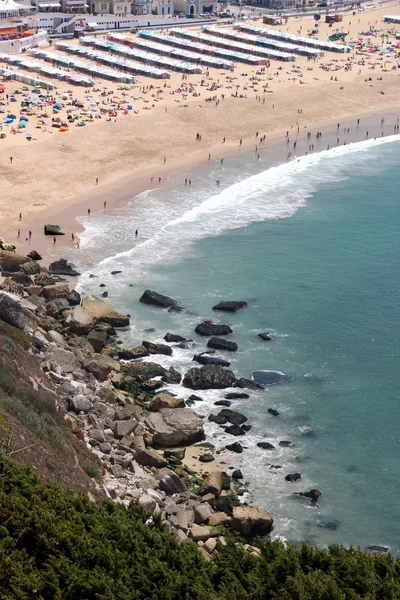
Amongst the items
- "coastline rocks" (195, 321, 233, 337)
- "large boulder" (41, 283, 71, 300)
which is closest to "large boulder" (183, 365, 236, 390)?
"coastline rocks" (195, 321, 233, 337)

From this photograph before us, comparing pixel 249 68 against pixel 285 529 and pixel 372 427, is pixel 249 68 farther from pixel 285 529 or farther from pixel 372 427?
pixel 285 529

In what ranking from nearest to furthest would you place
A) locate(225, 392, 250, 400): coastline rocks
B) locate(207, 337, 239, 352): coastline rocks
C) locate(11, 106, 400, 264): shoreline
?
1. locate(225, 392, 250, 400): coastline rocks
2. locate(207, 337, 239, 352): coastline rocks
3. locate(11, 106, 400, 264): shoreline

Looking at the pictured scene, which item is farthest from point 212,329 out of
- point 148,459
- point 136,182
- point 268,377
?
point 136,182

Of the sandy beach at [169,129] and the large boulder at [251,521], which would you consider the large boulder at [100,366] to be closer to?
the large boulder at [251,521]

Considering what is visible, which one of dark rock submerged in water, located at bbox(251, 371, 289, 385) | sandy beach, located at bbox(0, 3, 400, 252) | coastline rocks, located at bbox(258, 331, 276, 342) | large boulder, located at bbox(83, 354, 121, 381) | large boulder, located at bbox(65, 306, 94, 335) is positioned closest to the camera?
large boulder, located at bbox(83, 354, 121, 381)

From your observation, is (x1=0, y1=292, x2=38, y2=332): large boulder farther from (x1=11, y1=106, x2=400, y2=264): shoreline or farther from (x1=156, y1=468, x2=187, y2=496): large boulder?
(x1=11, y1=106, x2=400, y2=264): shoreline

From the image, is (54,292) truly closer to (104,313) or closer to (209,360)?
(104,313)
